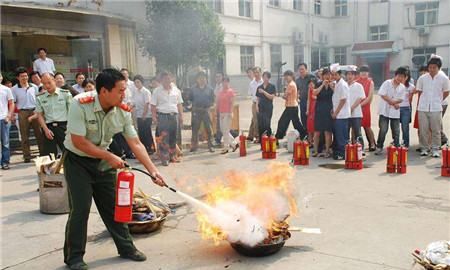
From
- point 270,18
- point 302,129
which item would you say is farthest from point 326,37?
point 302,129

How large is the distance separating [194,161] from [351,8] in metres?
33.5

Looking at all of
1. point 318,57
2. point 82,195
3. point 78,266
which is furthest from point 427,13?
point 78,266

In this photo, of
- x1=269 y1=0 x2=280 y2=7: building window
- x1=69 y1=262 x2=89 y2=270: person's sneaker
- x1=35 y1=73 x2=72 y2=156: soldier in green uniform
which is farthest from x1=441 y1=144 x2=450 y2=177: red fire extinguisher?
x1=269 y1=0 x2=280 y2=7: building window

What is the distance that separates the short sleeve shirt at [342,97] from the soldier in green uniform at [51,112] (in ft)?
15.7

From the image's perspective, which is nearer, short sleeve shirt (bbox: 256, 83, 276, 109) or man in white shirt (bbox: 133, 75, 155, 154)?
man in white shirt (bbox: 133, 75, 155, 154)

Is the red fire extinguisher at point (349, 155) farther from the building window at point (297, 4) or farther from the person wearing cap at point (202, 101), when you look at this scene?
the building window at point (297, 4)

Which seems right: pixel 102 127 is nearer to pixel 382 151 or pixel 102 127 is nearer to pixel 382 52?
pixel 382 151

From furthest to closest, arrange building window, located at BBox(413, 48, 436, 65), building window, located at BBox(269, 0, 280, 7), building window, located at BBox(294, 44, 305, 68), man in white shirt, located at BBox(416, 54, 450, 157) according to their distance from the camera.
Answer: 1. building window, located at BBox(413, 48, 436, 65)
2. building window, located at BBox(294, 44, 305, 68)
3. building window, located at BBox(269, 0, 280, 7)
4. man in white shirt, located at BBox(416, 54, 450, 157)

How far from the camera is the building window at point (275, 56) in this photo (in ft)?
103

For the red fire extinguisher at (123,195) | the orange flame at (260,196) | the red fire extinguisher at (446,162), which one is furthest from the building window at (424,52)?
the red fire extinguisher at (123,195)

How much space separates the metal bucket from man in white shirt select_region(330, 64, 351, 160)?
5014 millimetres

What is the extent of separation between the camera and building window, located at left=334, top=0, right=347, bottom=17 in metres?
37.8

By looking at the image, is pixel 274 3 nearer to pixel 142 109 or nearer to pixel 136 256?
pixel 142 109

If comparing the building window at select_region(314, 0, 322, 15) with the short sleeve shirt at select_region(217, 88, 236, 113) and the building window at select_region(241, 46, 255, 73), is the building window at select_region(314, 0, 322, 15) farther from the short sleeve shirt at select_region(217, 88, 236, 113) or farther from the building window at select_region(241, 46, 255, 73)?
the short sleeve shirt at select_region(217, 88, 236, 113)
